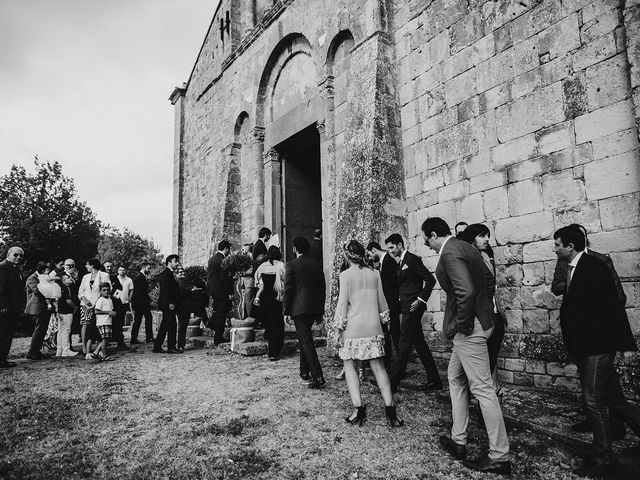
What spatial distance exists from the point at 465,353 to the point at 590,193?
288cm

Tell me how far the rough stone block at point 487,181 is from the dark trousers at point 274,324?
3409 millimetres

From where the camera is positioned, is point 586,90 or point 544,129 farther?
point 544,129

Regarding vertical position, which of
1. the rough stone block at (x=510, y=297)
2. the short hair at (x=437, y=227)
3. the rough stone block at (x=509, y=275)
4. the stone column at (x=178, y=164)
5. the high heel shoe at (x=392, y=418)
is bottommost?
the high heel shoe at (x=392, y=418)

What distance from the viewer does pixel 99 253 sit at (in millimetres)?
32656

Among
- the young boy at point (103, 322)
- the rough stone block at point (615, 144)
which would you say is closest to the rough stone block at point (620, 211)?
the rough stone block at point (615, 144)

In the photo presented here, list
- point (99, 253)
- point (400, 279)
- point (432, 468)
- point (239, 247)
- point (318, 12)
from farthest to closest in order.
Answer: point (99, 253) → point (239, 247) → point (318, 12) → point (400, 279) → point (432, 468)

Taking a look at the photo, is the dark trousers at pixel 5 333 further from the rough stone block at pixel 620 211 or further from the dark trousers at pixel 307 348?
the rough stone block at pixel 620 211

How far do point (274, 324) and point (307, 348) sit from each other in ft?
5.39

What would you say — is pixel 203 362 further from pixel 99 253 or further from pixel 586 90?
pixel 99 253

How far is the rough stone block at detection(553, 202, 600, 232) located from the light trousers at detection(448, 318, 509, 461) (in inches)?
99.1

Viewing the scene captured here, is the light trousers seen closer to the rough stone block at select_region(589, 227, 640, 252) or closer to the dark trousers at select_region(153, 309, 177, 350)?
the rough stone block at select_region(589, 227, 640, 252)

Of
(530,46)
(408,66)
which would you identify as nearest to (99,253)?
(408,66)

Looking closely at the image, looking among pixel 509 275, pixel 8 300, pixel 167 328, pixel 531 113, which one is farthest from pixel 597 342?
pixel 8 300

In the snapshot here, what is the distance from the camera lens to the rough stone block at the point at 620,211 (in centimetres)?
441
